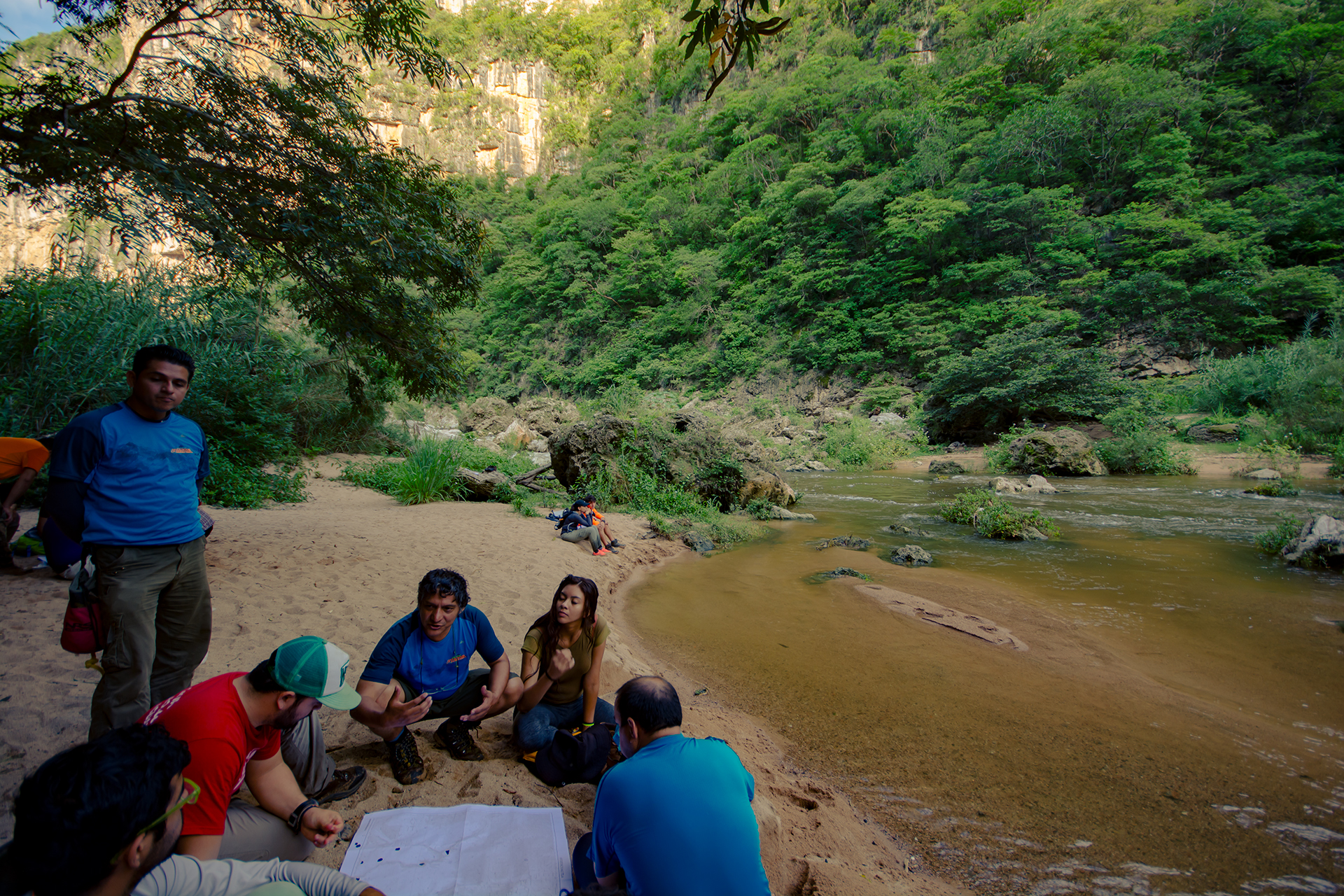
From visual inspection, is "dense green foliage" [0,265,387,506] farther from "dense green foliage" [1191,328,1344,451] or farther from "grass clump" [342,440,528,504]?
"dense green foliage" [1191,328,1344,451]

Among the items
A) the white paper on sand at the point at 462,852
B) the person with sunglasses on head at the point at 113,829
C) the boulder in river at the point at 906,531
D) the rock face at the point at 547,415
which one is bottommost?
the white paper on sand at the point at 462,852

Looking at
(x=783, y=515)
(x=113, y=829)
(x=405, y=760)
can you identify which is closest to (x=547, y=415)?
(x=783, y=515)

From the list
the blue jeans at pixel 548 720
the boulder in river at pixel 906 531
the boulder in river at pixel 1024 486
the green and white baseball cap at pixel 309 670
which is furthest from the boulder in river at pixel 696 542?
the boulder in river at pixel 1024 486

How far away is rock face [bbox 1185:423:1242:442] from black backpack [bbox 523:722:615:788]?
20.7 m

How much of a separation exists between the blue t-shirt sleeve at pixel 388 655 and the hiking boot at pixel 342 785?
359 mm

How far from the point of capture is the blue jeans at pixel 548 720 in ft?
8.99

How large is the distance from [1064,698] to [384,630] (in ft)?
16.0

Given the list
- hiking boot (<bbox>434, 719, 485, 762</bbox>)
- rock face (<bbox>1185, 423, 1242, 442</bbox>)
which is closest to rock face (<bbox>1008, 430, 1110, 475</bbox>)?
rock face (<bbox>1185, 423, 1242, 442</bbox>)

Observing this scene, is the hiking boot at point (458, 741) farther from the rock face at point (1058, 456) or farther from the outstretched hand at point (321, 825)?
the rock face at point (1058, 456)

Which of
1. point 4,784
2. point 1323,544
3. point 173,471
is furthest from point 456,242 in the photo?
point 1323,544

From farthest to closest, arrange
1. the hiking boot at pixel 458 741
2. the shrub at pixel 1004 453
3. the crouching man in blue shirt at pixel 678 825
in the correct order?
the shrub at pixel 1004 453 < the hiking boot at pixel 458 741 < the crouching man in blue shirt at pixel 678 825

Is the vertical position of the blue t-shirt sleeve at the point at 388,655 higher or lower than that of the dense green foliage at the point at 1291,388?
lower

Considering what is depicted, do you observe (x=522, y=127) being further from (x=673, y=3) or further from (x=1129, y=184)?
(x=1129, y=184)

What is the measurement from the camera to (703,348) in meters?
30.2
